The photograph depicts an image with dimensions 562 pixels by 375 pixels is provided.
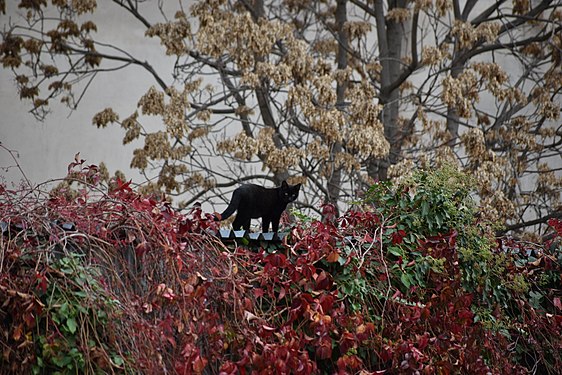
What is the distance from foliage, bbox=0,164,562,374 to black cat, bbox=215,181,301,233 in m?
0.15

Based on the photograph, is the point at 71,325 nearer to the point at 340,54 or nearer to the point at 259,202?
the point at 259,202

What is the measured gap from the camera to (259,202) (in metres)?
3.50

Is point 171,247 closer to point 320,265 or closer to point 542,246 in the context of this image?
point 320,265

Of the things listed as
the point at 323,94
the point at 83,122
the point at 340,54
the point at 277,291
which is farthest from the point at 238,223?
the point at 83,122

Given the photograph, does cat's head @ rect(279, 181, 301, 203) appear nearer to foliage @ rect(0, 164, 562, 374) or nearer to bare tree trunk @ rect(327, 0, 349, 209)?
foliage @ rect(0, 164, 562, 374)

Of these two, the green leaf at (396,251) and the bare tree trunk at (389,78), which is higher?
the bare tree trunk at (389,78)

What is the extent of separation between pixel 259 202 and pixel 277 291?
429mm

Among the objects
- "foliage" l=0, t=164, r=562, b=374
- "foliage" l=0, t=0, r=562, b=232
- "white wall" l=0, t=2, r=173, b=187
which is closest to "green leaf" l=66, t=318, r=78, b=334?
"foliage" l=0, t=164, r=562, b=374

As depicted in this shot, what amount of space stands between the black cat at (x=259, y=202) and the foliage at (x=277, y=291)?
0.15 meters

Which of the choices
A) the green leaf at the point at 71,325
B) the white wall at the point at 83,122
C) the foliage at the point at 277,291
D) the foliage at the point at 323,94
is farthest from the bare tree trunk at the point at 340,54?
the green leaf at the point at 71,325

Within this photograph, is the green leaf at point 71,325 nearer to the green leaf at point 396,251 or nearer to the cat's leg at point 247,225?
the cat's leg at point 247,225

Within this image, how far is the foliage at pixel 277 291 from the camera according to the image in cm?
276

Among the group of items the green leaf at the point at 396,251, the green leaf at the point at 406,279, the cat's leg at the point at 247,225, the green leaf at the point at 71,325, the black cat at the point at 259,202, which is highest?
the black cat at the point at 259,202

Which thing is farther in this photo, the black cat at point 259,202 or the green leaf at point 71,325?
the black cat at point 259,202
